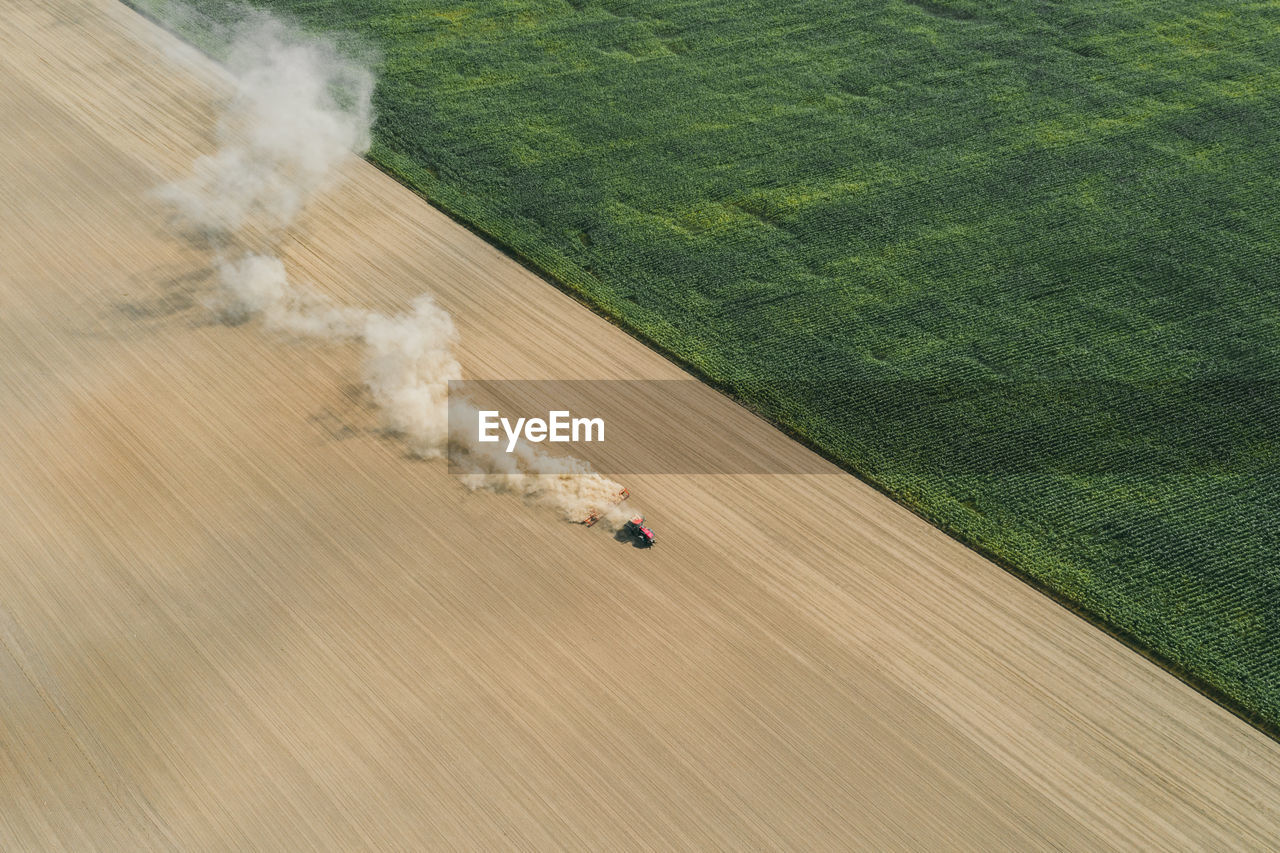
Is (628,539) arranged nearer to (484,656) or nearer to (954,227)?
(484,656)

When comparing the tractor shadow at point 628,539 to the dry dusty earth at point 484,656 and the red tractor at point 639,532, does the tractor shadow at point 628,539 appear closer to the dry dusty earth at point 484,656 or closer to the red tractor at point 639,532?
the red tractor at point 639,532

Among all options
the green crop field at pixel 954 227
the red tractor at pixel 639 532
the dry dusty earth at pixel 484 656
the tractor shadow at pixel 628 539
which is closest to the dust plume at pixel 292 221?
the tractor shadow at pixel 628 539

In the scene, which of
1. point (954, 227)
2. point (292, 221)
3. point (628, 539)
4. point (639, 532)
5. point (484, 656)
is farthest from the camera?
point (954, 227)

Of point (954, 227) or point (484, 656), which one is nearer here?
point (484, 656)

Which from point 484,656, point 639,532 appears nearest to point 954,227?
point 639,532

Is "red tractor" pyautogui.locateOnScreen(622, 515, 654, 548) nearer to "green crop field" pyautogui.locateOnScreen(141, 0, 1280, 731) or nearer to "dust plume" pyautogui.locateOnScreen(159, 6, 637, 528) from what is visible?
"dust plume" pyautogui.locateOnScreen(159, 6, 637, 528)

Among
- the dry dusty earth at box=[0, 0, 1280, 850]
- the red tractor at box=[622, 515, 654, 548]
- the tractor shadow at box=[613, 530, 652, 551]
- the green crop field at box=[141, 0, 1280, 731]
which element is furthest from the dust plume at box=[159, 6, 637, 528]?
the green crop field at box=[141, 0, 1280, 731]
